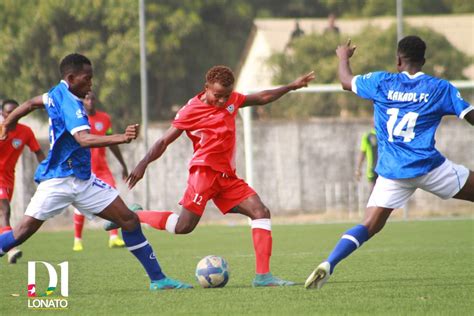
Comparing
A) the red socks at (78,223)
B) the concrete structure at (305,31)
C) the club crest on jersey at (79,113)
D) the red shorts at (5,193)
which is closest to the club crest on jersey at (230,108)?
the club crest on jersey at (79,113)

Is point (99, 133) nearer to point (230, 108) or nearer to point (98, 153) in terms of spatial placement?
point (98, 153)

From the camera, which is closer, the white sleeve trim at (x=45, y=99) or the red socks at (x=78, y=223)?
the white sleeve trim at (x=45, y=99)

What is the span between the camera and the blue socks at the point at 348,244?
8.60 m

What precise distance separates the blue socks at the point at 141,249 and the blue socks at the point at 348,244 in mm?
1622

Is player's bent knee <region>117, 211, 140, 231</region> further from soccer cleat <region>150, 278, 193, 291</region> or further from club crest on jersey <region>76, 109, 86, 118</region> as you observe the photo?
club crest on jersey <region>76, 109, 86, 118</region>

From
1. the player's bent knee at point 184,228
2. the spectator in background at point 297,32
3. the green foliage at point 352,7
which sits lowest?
the player's bent knee at point 184,228

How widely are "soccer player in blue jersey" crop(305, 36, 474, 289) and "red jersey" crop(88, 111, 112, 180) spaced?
267 inches

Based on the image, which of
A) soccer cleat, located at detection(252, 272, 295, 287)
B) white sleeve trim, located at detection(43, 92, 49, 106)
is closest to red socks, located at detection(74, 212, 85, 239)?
soccer cleat, located at detection(252, 272, 295, 287)

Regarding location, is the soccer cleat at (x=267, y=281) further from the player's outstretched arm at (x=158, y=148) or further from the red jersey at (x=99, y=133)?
the red jersey at (x=99, y=133)

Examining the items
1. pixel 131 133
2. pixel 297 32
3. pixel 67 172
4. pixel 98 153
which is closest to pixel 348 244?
pixel 131 133

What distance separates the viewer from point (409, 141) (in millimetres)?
8719

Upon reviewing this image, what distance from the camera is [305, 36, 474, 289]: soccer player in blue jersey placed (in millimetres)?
8695

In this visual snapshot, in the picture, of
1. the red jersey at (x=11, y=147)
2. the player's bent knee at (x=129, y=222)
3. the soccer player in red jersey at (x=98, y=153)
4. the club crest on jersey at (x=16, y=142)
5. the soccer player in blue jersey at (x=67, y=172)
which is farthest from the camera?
the soccer player in red jersey at (x=98, y=153)

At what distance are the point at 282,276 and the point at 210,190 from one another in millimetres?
1319
